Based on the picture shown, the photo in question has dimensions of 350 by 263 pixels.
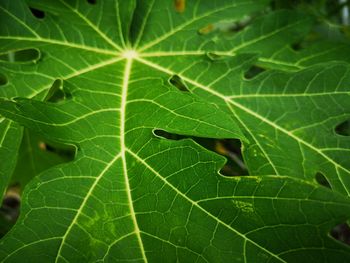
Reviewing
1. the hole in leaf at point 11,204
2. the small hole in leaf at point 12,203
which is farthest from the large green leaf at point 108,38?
the small hole in leaf at point 12,203

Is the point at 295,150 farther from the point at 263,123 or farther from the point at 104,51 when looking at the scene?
the point at 104,51

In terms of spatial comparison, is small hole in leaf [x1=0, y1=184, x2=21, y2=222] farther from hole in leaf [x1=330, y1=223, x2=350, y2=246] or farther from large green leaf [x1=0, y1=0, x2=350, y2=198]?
hole in leaf [x1=330, y1=223, x2=350, y2=246]

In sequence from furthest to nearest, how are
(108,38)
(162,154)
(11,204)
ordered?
(11,204), (108,38), (162,154)

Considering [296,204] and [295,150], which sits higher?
[295,150]

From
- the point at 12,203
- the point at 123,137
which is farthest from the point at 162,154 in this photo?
the point at 12,203

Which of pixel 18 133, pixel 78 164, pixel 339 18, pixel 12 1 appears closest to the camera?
pixel 78 164

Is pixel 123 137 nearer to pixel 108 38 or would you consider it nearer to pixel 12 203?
pixel 108 38

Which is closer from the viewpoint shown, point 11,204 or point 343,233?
point 343,233

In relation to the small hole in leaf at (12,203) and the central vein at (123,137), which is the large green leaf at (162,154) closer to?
the central vein at (123,137)

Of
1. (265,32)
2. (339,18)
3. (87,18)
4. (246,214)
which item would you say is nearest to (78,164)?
(246,214)
